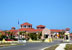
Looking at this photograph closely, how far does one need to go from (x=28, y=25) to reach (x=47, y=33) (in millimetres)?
29190

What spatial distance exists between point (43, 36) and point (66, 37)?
38.7m

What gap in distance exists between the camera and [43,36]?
113188 mm

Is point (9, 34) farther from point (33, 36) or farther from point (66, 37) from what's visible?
point (66, 37)

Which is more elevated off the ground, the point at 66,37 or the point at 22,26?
the point at 22,26

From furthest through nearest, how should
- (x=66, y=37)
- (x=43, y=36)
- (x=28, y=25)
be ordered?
(x=28, y=25) → (x=43, y=36) → (x=66, y=37)

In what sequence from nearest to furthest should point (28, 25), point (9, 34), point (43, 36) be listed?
point (9, 34)
point (43, 36)
point (28, 25)

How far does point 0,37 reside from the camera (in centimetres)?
7994

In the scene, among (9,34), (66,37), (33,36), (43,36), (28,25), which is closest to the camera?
(66,37)

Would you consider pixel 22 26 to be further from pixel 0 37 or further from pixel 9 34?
pixel 0 37

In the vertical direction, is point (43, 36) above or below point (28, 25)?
below

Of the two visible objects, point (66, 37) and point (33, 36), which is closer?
point (66, 37)

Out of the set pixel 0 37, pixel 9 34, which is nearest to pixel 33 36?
pixel 0 37

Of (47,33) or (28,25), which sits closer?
(47,33)

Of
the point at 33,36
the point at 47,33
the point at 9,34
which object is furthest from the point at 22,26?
the point at 33,36
